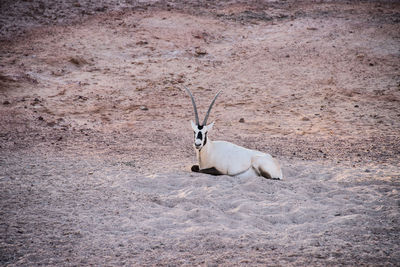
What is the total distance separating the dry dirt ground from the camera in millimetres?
4504

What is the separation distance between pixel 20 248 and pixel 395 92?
11212mm

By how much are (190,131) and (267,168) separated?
142 inches

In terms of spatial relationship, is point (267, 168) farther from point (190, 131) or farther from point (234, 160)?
point (190, 131)

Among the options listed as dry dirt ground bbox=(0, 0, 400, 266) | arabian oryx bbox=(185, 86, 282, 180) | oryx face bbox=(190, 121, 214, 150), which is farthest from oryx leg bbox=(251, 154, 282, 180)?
oryx face bbox=(190, 121, 214, 150)

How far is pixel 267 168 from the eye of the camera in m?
6.66

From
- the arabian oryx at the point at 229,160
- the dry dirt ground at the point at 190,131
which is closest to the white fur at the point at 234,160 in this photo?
the arabian oryx at the point at 229,160

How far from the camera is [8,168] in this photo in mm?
6891

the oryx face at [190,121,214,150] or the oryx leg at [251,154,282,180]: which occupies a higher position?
the oryx face at [190,121,214,150]

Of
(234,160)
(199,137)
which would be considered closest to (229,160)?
(234,160)

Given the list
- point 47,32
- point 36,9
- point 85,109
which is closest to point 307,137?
point 85,109

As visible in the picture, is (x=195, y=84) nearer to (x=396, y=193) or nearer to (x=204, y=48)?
(x=204, y=48)

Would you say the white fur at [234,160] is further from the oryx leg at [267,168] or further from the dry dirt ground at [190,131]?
the dry dirt ground at [190,131]

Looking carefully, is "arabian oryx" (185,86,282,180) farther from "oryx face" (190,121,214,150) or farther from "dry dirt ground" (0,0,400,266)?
"dry dirt ground" (0,0,400,266)

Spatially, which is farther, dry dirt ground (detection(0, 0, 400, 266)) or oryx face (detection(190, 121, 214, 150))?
oryx face (detection(190, 121, 214, 150))
